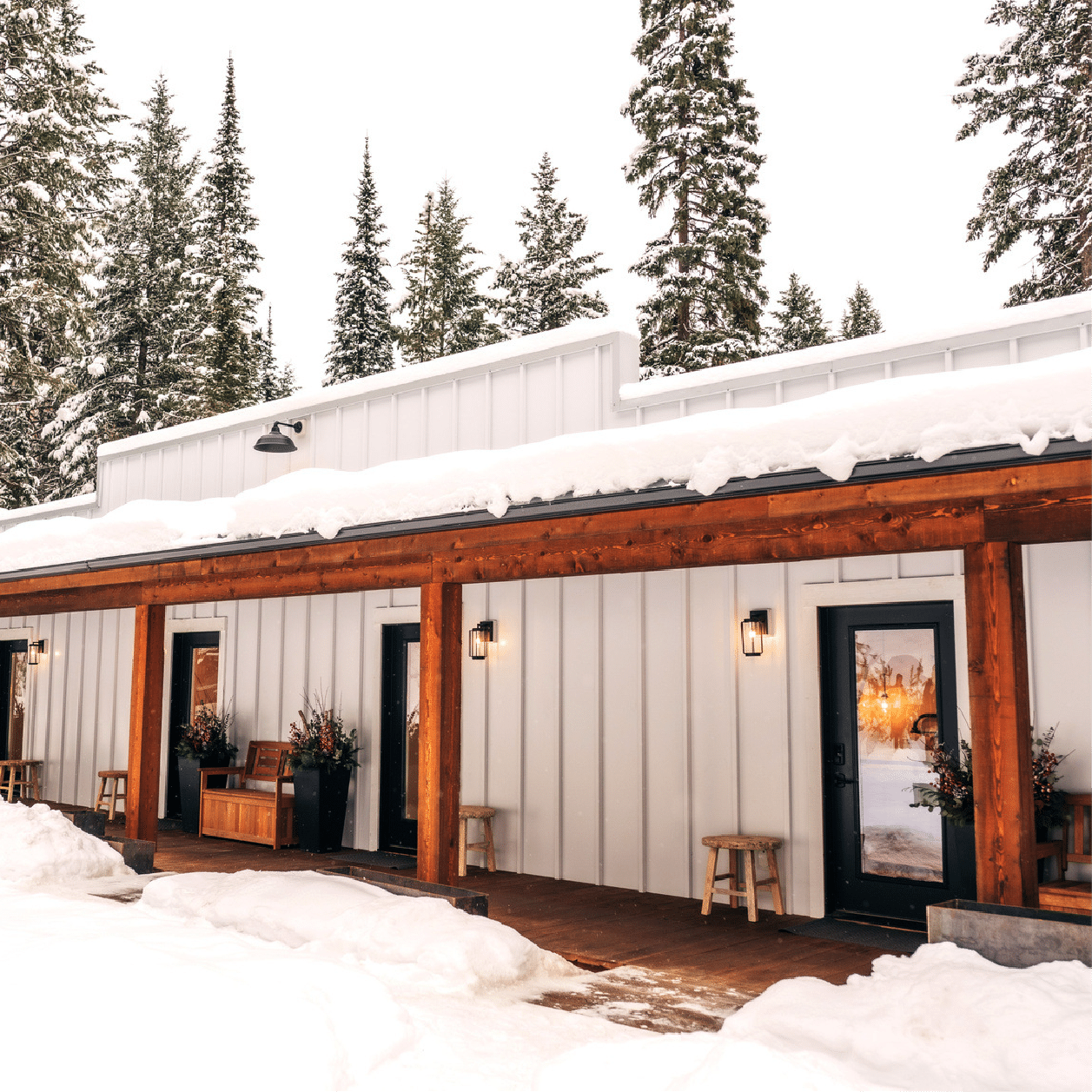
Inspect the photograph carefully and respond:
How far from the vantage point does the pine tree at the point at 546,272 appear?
840 inches

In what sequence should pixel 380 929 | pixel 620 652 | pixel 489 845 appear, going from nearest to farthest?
pixel 380 929 → pixel 620 652 → pixel 489 845

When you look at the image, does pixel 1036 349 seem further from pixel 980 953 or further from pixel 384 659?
pixel 384 659

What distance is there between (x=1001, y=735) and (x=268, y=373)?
28009mm

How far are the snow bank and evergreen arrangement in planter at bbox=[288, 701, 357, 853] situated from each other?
5.55 meters

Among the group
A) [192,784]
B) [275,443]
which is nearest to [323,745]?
[192,784]

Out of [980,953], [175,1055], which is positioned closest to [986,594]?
[980,953]

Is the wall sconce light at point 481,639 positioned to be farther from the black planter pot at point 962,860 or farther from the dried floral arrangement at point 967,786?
the black planter pot at point 962,860

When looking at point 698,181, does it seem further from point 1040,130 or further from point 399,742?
point 399,742

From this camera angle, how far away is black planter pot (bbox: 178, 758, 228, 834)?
32.2 ft

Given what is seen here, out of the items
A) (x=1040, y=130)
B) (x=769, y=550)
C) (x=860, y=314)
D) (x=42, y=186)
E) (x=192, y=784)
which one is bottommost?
(x=192, y=784)

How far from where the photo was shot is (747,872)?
6152 mm

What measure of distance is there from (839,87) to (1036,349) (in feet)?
63.2

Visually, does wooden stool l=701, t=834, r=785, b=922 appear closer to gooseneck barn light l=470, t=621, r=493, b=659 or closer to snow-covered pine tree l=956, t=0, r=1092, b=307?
gooseneck barn light l=470, t=621, r=493, b=659

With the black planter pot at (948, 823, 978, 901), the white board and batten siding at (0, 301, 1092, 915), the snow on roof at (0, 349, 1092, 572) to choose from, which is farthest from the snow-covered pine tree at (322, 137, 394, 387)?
the black planter pot at (948, 823, 978, 901)
